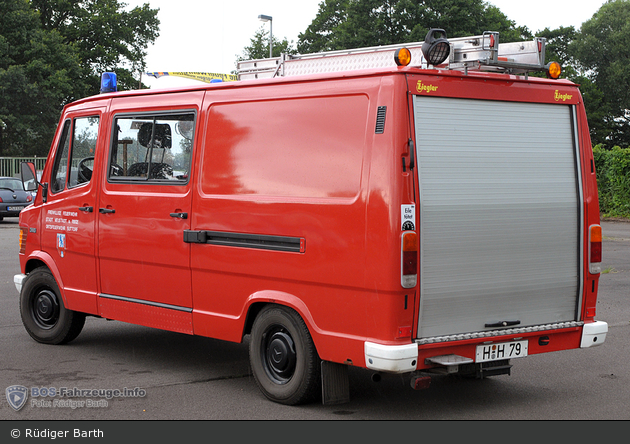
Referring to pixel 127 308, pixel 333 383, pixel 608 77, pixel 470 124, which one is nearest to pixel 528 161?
pixel 470 124

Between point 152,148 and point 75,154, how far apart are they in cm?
137

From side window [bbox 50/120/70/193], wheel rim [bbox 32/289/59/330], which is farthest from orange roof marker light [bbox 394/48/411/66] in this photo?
wheel rim [bbox 32/289/59/330]

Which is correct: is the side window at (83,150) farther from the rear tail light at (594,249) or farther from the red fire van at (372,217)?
the rear tail light at (594,249)

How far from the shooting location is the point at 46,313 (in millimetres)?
8195

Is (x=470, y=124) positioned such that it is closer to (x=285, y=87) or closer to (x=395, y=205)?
(x=395, y=205)

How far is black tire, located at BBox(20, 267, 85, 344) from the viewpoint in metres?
8.02

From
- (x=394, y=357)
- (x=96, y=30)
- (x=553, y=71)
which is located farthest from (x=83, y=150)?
(x=96, y=30)

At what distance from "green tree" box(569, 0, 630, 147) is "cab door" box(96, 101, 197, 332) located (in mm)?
53701

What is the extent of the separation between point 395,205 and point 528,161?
1.36 metres

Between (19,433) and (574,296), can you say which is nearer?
(19,433)

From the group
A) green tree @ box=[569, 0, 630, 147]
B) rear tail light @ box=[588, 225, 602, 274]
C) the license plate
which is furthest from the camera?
green tree @ box=[569, 0, 630, 147]

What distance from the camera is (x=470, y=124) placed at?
219 inches

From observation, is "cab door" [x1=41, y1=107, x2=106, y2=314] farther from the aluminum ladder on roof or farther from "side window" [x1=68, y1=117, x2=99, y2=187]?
the aluminum ladder on roof

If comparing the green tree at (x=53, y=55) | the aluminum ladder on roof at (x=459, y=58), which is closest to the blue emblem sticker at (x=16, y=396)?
the aluminum ladder on roof at (x=459, y=58)
